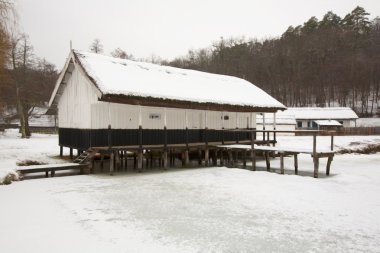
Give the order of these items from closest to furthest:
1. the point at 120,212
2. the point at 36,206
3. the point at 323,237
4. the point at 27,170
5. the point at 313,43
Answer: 1. the point at 323,237
2. the point at 120,212
3. the point at 36,206
4. the point at 27,170
5. the point at 313,43

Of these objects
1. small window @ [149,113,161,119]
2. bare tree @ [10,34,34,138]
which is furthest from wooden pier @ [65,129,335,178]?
bare tree @ [10,34,34,138]

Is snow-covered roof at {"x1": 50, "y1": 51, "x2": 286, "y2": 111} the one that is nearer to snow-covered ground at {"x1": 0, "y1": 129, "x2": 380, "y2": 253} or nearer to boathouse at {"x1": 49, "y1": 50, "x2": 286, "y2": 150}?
boathouse at {"x1": 49, "y1": 50, "x2": 286, "y2": 150}

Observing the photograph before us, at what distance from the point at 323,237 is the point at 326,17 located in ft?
277

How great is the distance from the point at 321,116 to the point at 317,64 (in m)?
23.7

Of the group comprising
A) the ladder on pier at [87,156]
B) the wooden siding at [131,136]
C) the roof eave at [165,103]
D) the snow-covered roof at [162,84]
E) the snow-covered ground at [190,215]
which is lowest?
the snow-covered ground at [190,215]

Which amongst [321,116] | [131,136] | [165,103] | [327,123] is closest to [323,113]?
[321,116]

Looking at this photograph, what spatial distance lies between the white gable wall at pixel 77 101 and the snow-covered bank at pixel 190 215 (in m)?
4.23

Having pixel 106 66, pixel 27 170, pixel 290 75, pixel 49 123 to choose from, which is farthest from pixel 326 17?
pixel 27 170

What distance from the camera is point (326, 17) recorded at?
262 feet

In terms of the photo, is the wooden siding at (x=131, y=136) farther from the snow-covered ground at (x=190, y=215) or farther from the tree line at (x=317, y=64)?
the tree line at (x=317, y=64)

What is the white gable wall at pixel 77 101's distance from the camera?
17.0 metres

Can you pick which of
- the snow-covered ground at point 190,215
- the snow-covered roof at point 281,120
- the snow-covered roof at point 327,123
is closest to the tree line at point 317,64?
the snow-covered roof at point 327,123

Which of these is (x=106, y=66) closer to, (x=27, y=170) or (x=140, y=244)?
(x=27, y=170)

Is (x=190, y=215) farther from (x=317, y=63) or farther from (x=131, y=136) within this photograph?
(x=317, y=63)
